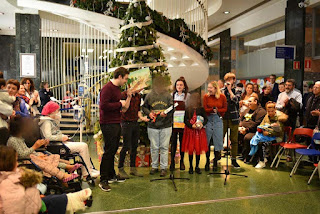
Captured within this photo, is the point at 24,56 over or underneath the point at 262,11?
underneath

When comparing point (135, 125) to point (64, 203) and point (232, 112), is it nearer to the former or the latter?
point (232, 112)

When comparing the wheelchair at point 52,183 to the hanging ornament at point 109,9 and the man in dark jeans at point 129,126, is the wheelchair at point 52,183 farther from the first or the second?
the hanging ornament at point 109,9

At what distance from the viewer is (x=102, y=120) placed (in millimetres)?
3879

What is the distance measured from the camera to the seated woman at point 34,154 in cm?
308

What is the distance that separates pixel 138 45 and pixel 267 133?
2.78 meters

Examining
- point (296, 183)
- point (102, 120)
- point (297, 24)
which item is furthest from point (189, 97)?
point (297, 24)

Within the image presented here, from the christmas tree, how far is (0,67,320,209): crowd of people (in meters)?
0.58

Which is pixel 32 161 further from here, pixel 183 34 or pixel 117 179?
pixel 183 34

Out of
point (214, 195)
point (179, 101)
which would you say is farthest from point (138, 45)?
point (214, 195)

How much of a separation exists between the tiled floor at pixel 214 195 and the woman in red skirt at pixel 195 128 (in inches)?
18.3

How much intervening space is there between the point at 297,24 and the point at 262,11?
Result: 200 cm

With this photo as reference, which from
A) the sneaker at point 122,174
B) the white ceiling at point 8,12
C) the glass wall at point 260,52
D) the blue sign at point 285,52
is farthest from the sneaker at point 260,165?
the white ceiling at point 8,12

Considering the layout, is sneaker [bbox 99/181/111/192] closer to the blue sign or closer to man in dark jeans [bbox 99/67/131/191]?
man in dark jeans [bbox 99/67/131/191]

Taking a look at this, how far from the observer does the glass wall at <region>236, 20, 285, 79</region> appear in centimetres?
921
